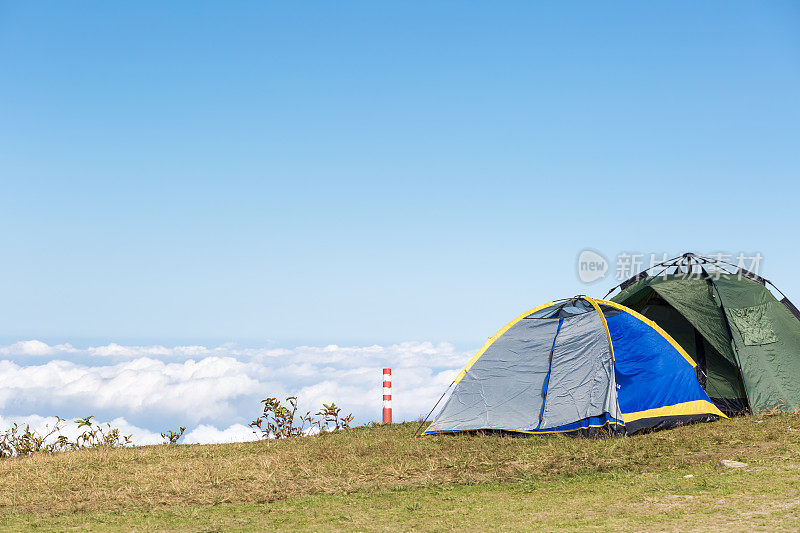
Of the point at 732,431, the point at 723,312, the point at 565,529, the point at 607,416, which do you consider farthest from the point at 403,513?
the point at 723,312

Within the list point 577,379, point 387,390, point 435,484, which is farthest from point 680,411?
point 387,390

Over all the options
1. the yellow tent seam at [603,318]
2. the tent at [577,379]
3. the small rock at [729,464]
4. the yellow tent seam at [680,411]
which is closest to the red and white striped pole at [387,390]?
the tent at [577,379]

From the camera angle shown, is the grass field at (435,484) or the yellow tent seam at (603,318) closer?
the grass field at (435,484)

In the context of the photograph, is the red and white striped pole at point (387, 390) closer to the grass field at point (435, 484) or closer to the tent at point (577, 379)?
the tent at point (577, 379)

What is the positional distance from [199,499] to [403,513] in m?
2.74

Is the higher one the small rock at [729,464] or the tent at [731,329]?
the tent at [731,329]

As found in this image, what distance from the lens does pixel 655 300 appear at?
14359mm

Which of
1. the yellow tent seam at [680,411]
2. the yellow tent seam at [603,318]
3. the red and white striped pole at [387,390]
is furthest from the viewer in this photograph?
the red and white striped pole at [387,390]

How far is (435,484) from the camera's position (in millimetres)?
8789

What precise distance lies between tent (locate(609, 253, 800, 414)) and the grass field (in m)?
0.90

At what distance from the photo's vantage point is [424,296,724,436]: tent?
11.8m

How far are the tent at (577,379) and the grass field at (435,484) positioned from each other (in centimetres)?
54

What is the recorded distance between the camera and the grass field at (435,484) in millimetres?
6992

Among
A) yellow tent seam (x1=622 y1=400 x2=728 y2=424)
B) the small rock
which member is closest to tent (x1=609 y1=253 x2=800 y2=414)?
yellow tent seam (x1=622 y1=400 x2=728 y2=424)
